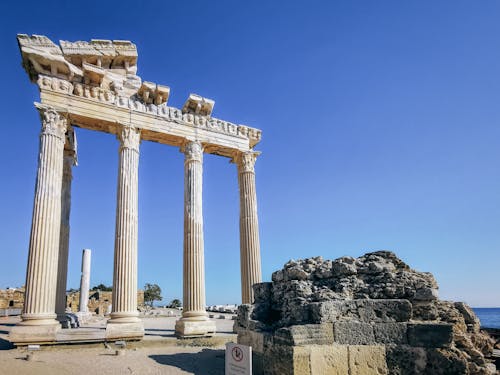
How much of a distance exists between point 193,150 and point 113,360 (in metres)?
10.1

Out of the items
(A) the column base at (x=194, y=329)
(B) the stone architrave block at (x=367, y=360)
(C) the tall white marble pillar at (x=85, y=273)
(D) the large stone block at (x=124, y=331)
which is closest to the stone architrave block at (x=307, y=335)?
(B) the stone architrave block at (x=367, y=360)

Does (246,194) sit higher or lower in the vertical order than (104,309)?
higher

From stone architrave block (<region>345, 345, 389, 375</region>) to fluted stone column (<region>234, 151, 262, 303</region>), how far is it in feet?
36.6

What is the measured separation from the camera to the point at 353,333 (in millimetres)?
6148

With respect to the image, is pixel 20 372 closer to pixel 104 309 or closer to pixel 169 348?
pixel 169 348

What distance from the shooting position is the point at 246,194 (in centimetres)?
1880

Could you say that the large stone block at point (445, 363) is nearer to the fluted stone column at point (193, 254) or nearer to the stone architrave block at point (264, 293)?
the stone architrave block at point (264, 293)

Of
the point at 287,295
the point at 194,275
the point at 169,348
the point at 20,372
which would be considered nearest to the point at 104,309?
the point at 194,275

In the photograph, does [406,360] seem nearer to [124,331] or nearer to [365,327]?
[365,327]

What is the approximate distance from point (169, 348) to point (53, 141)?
30.2 ft

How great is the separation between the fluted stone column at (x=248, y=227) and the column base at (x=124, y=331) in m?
5.55

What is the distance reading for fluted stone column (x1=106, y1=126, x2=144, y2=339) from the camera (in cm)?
1326

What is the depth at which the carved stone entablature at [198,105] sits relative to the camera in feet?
58.2

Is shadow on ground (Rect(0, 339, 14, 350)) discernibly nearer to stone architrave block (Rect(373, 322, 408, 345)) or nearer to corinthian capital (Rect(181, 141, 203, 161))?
corinthian capital (Rect(181, 141, 203, 161))
